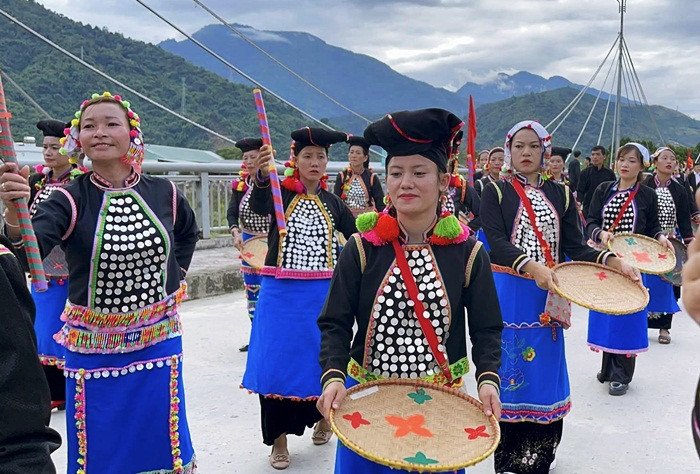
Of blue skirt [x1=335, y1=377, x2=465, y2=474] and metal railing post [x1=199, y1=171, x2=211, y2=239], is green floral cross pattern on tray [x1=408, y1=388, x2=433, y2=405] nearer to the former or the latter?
blue skirt [x1=335, y1=377, x2=465, y2=474]

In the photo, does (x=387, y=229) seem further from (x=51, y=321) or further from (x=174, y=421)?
(x=51, y=321)

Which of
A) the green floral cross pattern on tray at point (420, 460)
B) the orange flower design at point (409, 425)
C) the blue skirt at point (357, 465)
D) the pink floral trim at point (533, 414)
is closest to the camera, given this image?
the green floral cross pattern on tray at point (420, 460)

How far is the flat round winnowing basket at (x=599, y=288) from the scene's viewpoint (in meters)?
3.17

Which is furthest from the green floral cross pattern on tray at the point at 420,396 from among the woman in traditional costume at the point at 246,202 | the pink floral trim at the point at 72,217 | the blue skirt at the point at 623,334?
the woman in traditional costume at the point at 246,202

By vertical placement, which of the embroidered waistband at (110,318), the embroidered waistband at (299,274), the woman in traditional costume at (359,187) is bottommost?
the embroidered waistband at (299,274)

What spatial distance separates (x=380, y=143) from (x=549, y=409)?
191 cm

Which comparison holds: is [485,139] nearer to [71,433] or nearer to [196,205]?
[196,205]

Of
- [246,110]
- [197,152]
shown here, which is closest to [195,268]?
[197,152]

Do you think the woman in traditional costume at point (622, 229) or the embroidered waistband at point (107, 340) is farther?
the woman in traditional costume at point (622, 229)

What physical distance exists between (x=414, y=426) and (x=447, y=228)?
73 cm

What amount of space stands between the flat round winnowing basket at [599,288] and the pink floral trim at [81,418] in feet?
6.98

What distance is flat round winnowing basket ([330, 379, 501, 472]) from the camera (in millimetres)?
1849

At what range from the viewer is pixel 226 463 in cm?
389

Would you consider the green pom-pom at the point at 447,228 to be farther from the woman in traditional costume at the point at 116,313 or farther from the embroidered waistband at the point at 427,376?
the woman in traditional costume at the point at 116,313
